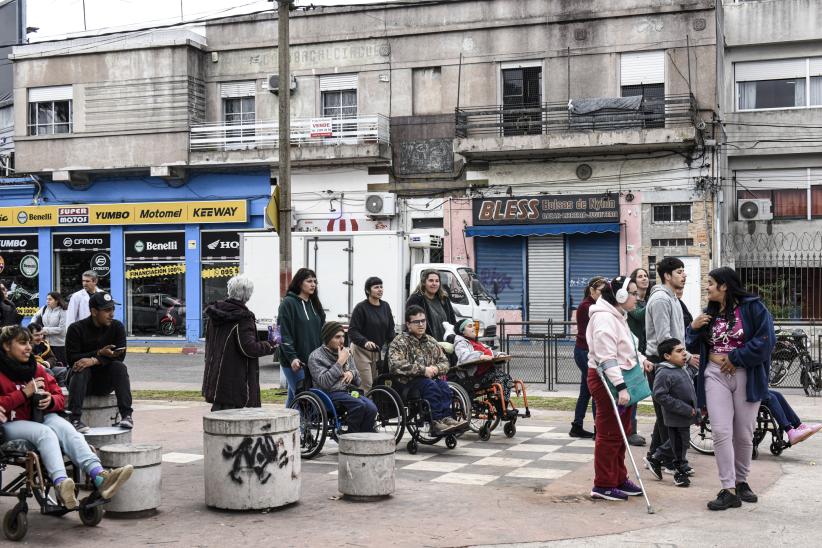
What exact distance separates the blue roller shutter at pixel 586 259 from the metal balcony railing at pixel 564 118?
9.61 feet

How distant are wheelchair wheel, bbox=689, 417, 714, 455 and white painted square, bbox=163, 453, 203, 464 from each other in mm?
A: 5137

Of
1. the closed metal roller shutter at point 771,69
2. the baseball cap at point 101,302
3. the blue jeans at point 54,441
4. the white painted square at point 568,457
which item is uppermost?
the closed metal roller shutter at point 771,69

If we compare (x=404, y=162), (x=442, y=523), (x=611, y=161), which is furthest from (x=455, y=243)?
(x=442, y=523)

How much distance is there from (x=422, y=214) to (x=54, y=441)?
847 inches

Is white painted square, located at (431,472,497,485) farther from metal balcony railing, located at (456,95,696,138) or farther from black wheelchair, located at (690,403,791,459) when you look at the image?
metal balcony railing, located at (456,95,696,138)

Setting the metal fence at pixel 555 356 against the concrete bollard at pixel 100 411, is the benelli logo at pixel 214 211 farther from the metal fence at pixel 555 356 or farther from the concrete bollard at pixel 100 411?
the concrete bollard at pixel 100 411

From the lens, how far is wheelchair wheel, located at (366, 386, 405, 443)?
10.4m

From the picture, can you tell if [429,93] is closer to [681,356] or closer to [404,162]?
[404,162]

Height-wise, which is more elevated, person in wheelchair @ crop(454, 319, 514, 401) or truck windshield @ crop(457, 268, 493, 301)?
truck windshield @ crop(457, 268, 493, 301)

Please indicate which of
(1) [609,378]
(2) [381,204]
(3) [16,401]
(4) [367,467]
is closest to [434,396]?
(4) [367,467]

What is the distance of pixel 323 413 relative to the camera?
9695mm

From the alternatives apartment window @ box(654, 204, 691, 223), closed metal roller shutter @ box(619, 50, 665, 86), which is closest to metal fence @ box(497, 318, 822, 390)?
apartment window @ box(654, 204, 691, 223)

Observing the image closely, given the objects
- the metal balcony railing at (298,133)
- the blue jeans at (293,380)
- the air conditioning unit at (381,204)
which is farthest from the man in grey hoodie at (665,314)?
the metal balcony railing at (298,133)

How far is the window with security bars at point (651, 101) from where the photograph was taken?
25516 millimetres
